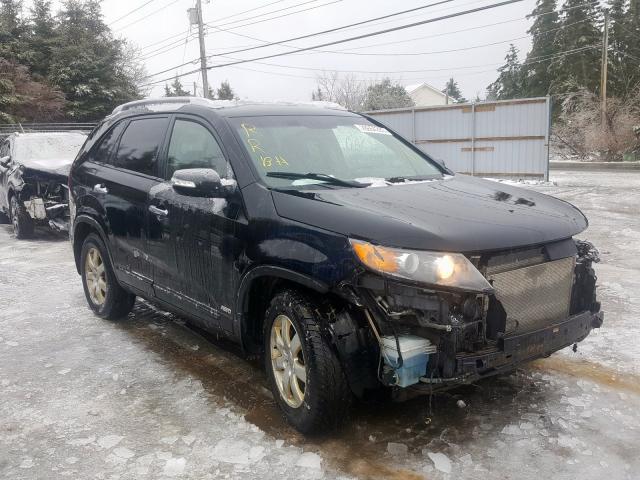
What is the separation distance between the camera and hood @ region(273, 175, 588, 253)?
2.79 meters

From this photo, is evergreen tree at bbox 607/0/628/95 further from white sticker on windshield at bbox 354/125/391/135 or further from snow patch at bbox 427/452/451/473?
snow patch at bbox 427/452/451/473

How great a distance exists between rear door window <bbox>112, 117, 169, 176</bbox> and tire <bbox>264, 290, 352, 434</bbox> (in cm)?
177

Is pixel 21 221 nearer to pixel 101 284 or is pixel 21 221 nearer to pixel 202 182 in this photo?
pixel 101 284

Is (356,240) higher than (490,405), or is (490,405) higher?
(356,240)

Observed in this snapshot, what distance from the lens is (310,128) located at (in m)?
4.15

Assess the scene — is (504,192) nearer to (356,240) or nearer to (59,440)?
(356,240)

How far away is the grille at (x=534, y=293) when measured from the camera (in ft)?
9.61

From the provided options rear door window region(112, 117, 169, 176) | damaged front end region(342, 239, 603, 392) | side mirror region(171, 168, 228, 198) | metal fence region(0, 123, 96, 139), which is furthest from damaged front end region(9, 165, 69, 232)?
metal fence region(0, 123, 96, 139)

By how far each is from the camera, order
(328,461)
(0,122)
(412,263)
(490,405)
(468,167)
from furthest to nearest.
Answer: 1. (0,122)
2. (468,167)
3. (490,405)
4. (328,461)
5. (412,263)

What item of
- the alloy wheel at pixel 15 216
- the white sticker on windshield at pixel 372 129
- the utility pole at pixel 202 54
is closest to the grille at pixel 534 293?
the white sticker on windshield at pixel 372 129

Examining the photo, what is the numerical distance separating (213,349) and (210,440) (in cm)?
141

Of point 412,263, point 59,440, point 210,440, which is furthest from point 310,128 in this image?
point 59,440

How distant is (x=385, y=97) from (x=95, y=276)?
1812 inches

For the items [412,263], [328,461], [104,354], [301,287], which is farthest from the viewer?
[104,354]
